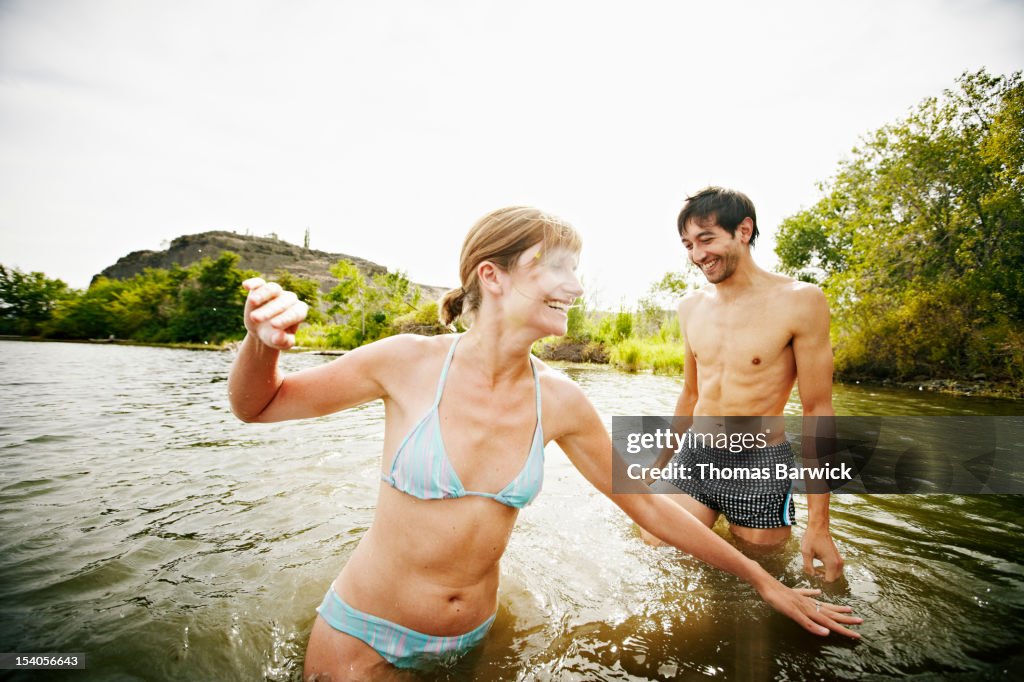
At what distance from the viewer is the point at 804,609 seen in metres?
1.74

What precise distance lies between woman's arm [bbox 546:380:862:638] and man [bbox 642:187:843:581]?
0.90 m

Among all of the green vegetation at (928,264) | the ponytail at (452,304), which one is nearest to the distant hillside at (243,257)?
the green vegetation at (928,264)

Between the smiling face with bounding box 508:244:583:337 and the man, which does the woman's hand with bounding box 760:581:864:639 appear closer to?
the man

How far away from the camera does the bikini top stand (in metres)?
1.58

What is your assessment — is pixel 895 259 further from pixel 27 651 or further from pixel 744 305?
pixel 27 651

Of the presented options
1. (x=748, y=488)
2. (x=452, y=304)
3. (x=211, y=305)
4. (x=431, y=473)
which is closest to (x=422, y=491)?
(x=431, y=473)

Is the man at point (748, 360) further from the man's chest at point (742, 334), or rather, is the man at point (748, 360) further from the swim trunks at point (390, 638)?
the swim trunks at point (390, 638)

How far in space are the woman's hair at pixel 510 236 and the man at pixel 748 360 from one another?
1617mm

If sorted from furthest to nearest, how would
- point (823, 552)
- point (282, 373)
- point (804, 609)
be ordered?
point (823, 552)
point (804, 609)
point (282, 373)

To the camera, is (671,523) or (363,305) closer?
(671,523)

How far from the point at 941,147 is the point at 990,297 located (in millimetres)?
5957

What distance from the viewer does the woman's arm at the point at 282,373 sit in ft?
4.00

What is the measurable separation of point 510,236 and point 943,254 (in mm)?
20521

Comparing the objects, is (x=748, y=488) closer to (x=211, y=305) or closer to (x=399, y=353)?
(x=399, y=353)
